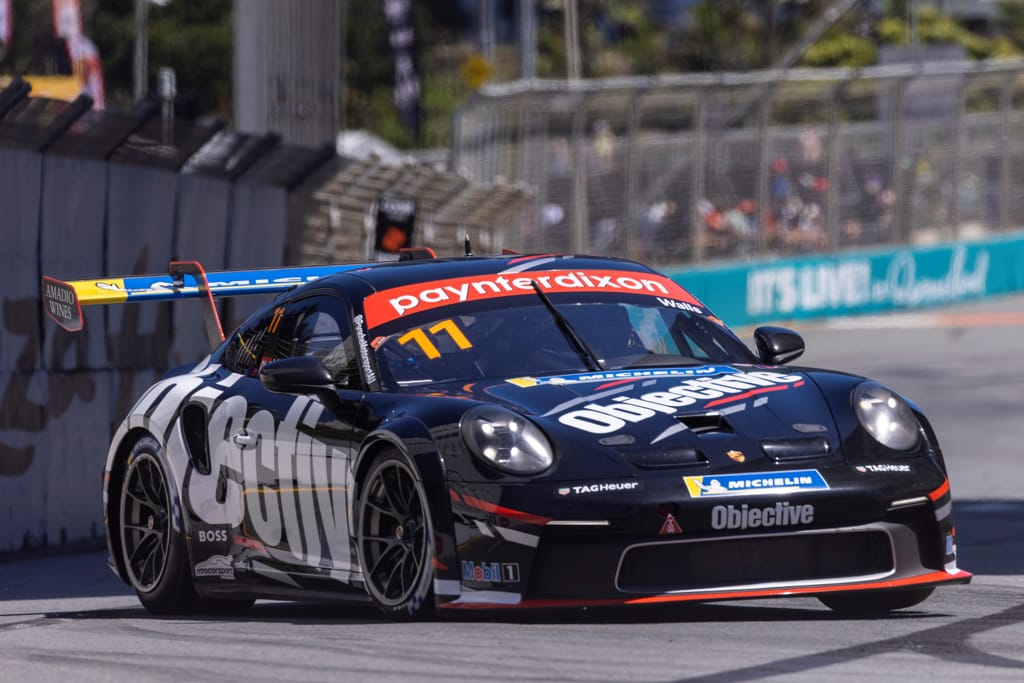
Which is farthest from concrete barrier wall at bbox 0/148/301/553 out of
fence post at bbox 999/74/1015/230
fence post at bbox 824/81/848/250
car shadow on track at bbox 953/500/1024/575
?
fence post at bbox 999/74/1015/230

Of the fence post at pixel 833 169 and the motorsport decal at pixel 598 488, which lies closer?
the motorsport decal at pixel 598 488

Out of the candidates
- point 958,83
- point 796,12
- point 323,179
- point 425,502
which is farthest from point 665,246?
point 796,12

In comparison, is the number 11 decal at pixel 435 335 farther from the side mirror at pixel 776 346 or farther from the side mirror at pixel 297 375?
the side mirror at pixel 776 346

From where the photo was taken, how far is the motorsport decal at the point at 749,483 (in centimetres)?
588

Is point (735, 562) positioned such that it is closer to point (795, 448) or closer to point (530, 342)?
point (795, 448)

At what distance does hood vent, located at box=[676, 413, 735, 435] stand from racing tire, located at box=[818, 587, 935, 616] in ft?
2.39

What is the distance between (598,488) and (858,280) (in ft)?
72.2

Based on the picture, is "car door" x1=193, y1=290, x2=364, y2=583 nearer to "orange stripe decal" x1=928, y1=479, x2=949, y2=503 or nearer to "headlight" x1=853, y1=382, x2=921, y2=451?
"headlight" x1=853, y1=382, x2=921, y2=451

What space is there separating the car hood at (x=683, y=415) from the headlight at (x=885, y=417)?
116 millimetres

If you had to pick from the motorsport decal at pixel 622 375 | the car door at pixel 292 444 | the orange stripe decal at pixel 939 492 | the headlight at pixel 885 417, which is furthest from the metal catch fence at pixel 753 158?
the orange stripe decal at pixel 939 492

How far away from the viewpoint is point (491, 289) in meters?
7.14

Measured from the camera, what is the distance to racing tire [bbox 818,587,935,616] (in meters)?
6.49

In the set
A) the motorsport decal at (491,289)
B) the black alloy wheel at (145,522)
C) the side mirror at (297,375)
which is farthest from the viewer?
the black alloy wheel at (145,522)

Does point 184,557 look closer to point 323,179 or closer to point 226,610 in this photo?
point 226,610
